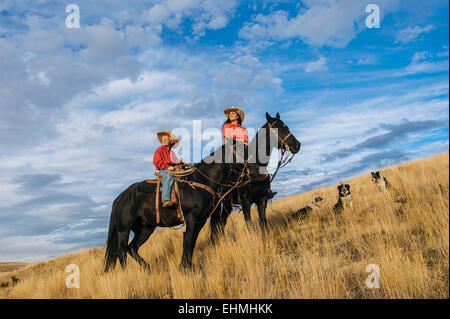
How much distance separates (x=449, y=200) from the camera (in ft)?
21.9

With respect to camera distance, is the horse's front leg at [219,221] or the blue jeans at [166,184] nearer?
the blue jeans at [166,184]

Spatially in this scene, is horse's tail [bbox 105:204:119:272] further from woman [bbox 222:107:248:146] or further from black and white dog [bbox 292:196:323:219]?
black and white dog [bbox 292:196:323:219]

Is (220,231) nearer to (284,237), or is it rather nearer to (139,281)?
(284,237)

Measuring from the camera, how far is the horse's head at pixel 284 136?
7.74 meters

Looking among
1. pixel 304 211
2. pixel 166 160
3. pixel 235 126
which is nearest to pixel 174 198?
pixel 166 160

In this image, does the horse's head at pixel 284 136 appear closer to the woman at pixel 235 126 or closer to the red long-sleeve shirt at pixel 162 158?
the woman at pixel 235 126

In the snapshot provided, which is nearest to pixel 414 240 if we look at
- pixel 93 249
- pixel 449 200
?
pixel 449 200

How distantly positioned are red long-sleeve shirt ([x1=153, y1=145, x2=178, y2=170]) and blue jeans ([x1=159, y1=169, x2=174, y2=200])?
297 mm

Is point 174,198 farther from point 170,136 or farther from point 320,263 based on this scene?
point 320,263

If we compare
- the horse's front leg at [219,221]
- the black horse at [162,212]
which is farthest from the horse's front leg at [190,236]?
the horse's front leg at [219,221]

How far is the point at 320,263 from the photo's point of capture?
16.8 ft

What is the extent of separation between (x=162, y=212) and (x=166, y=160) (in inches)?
51.0

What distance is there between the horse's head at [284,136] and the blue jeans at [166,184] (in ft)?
9.63

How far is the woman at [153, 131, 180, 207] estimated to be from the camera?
6.78 metres
